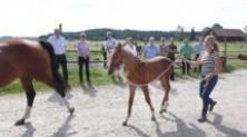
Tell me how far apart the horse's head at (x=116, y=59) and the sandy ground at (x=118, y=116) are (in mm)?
1241

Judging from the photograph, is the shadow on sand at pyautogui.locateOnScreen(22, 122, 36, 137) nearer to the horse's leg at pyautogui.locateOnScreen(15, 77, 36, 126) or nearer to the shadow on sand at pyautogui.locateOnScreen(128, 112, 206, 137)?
the horse's leg at pyautogui.locateOnScreen(15, 77, 36, 126)

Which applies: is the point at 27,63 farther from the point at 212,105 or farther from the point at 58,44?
the point at 58,44

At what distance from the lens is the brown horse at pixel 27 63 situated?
9953mm

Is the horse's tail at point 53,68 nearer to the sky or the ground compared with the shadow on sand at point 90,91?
nearer to the sky

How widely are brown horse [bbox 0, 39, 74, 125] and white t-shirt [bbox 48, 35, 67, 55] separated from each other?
4.72m

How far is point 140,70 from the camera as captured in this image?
1041 cm

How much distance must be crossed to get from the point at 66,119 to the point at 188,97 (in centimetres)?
480

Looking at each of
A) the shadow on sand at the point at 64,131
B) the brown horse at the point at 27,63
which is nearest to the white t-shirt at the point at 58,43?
the brown horse at the point at 27,63

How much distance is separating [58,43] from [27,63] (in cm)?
541

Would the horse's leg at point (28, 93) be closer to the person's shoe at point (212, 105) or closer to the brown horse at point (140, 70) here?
the brown horse at point (140, 70)

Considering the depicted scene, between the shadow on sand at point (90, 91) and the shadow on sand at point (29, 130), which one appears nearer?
the shadow on sand at point (29, 130)

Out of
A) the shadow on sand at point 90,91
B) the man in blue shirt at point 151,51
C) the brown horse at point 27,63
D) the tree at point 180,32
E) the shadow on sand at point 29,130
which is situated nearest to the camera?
the shadow on sand at point 29,130

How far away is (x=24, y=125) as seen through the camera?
32.6 ft

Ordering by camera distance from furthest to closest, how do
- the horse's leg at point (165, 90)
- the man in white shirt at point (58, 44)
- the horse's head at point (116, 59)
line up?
the man in white shirt at point (58, 44), the horse's leg at point (165, 90), the horse's head at point (116, 59)
